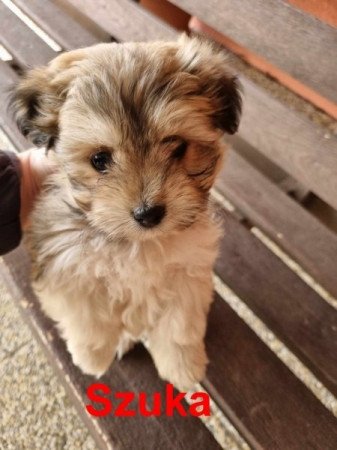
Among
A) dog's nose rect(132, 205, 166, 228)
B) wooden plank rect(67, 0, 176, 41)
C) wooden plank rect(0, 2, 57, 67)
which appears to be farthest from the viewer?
wooden plank rect(0, 2, 57, 67)

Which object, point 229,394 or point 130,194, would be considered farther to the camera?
point 229,394

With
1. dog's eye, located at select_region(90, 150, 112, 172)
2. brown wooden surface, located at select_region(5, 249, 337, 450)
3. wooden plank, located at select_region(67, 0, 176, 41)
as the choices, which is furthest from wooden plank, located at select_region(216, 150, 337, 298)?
dog's eye, located at select_region(90, 150, 112, 172)

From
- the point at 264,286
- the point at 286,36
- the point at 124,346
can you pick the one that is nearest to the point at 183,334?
the point at 124,346

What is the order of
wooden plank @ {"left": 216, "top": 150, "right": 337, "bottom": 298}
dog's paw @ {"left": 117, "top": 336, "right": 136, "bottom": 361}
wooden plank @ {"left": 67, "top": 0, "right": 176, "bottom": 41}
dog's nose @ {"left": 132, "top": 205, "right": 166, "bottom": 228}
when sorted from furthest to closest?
wooden plank @ {"left": 67, "top": 0, "right": 176, "bottom": 41}
wooden plank @ {"left": 216, "top": 150, "right": 337, "bottom": 298}
dog's paw @ {"left": 117, "top": 336, "right": 136, "bottom": 361}
dog's nose @ {"left": 132, "top": 205, "right": 166, "bottom": 228}

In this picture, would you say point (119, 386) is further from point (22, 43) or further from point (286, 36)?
point (22, 43)

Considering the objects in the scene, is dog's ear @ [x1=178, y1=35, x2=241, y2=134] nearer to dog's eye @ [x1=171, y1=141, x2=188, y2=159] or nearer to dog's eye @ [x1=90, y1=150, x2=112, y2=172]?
dog's eye @ [x1=171, y1=141, x2=188, y2=159]

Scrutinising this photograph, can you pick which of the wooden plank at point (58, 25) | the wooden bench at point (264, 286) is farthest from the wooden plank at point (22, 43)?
the wooden bench at point (264, 286)
